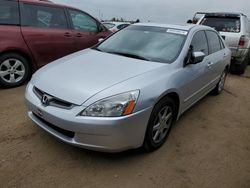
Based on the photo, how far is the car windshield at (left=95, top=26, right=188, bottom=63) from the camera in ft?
11.2

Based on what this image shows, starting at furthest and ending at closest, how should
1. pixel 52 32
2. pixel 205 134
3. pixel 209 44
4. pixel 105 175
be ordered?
pixel 52 32
pixel 209 44
pixel 205 134
pixel 105 175

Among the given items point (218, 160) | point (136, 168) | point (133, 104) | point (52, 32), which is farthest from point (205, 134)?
point (52, 32)

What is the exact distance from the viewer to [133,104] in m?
2.53

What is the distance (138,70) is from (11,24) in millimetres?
3035

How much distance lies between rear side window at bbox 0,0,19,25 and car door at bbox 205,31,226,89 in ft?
11.5

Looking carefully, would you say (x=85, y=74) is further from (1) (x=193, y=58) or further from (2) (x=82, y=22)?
(2) (x=82, y=22)

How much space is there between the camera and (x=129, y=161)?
2871 millimetres

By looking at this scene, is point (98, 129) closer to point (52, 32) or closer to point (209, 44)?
point (209, 44)

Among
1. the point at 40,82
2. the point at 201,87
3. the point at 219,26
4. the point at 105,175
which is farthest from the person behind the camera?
the point at 219,26

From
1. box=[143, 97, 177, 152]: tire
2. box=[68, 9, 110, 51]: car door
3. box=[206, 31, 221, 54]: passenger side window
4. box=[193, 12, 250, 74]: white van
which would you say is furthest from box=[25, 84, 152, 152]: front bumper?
box=[193, 12, 250, 74]: white van

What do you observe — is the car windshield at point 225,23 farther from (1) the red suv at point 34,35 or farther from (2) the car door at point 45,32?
(2) the car door at point 45,32

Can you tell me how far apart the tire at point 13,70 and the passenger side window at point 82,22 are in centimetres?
149

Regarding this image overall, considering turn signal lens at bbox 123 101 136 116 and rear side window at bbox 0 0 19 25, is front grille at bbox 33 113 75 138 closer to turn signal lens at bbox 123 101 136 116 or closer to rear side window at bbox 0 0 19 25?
turn signal lens at bbox 123 101 136 116

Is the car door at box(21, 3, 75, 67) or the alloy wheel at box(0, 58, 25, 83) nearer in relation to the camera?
the alloy wheel at box(0, 58, 25, 83)
